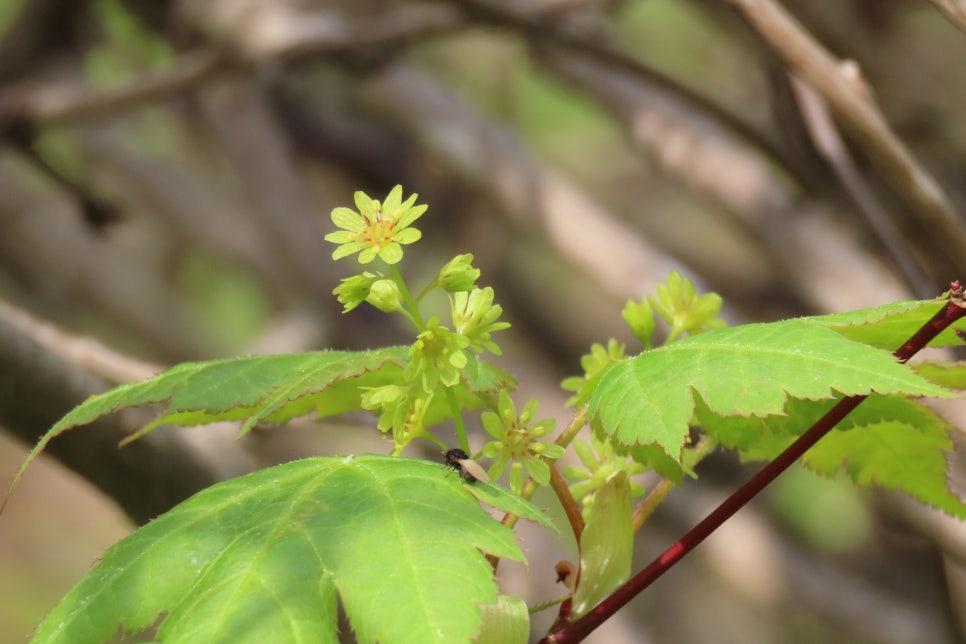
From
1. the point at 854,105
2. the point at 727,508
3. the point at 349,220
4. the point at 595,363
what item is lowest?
the point at 727,508

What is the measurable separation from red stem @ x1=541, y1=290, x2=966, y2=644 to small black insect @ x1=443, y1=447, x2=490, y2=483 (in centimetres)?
10

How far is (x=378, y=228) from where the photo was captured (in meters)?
0.63

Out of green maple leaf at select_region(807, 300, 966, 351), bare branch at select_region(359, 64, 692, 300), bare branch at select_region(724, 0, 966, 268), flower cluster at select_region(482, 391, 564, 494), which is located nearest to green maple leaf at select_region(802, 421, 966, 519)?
green maple leaf at select_region(807, 300, 966, 351)

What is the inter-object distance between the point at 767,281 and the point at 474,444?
2.88 ft

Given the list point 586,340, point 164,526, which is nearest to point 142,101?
point 586,340

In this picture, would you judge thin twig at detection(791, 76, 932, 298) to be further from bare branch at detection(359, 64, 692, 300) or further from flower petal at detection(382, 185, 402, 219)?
flower petal at detection(382, 185, 402, 219)

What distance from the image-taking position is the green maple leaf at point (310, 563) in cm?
48

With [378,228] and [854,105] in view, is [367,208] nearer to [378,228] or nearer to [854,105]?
[378,228]

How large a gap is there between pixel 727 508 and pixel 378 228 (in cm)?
26

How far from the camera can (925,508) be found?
146 cm

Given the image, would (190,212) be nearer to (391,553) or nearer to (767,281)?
(767,281)

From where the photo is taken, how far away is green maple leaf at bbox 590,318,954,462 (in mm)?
508

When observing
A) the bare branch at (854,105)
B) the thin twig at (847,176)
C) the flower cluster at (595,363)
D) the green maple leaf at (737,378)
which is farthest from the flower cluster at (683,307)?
the thin twig at (847,176)

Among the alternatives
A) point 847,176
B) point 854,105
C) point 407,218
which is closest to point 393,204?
point 407,218
